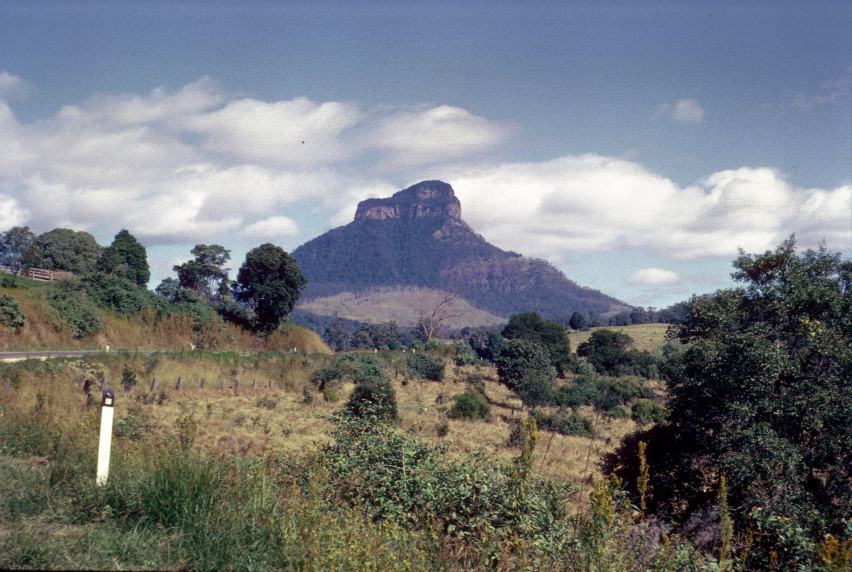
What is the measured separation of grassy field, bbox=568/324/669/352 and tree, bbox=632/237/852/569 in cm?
6685

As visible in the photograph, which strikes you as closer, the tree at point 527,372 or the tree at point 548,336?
the tree at point 527,372

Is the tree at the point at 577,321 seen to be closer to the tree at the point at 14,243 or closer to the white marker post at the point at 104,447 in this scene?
the tree at the point at 14,243

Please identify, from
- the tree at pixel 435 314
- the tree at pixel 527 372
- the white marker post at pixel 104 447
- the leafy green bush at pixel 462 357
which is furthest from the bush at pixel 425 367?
the white marker post at pixel 104 447

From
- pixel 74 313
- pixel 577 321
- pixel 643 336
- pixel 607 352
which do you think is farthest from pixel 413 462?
pixel 577 321

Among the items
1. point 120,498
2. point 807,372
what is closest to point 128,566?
point 120,498

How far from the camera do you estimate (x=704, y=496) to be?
11500 mm

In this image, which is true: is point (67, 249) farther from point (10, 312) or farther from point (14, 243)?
point (10, 312)

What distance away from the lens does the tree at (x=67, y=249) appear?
66.2 m

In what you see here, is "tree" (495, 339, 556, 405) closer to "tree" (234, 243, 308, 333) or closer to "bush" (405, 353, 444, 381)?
"bush" (405, 353, 444, 381)

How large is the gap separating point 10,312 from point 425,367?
77.4ft

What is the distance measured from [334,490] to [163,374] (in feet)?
53.9

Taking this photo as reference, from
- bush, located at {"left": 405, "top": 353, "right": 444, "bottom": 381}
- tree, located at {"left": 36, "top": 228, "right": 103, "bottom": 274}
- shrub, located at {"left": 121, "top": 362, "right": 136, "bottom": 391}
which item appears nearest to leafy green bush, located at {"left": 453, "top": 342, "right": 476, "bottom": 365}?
bush, located at {"left": 405, "top": 353, "right": 444, "bottom": 381}

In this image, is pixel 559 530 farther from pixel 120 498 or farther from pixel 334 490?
pixel 120 498

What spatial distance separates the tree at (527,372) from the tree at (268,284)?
15.8 metres
